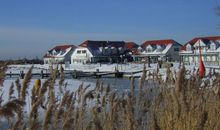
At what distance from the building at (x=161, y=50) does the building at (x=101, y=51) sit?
5.31 m

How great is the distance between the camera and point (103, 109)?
12.7ft

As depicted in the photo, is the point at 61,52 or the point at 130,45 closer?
the point at 130,45

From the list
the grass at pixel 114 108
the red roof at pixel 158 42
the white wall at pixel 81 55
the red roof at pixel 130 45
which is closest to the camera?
the grass at pixel 114 108

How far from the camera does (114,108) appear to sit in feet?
11.1

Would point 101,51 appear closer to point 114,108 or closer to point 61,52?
point 61,52

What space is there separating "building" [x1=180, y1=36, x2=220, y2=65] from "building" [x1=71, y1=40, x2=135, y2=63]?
1929 centimetres

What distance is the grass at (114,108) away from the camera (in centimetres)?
199

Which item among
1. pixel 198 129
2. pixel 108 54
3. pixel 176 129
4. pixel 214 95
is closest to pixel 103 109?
pixel 176 129

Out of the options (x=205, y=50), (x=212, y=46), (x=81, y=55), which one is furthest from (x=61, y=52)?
(x=212, y=46)

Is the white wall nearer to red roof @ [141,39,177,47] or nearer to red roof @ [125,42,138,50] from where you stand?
red roof @ [125,42,138,50]

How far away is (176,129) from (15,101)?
1.82 meters

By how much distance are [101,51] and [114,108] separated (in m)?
93.8

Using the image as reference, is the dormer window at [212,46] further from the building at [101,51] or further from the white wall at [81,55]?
the white wall at [81,55]

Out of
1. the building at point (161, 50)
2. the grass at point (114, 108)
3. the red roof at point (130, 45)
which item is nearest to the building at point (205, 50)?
the building at point (161, 50)
